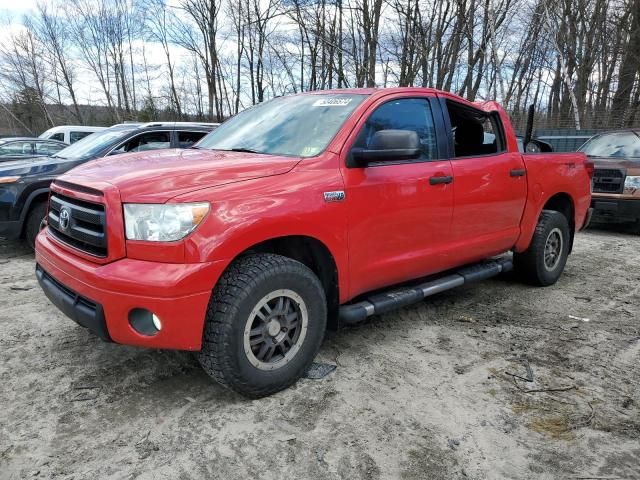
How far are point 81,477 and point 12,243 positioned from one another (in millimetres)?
5635

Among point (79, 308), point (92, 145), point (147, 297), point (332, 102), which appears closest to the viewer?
point (147, 297)

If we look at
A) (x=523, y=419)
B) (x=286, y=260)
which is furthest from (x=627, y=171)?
(x=286, y=260)

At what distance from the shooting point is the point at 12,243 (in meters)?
6.50

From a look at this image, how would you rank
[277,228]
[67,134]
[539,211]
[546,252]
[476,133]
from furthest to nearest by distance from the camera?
[67,134], [546,252], [539,211], [476,133], [277,228]

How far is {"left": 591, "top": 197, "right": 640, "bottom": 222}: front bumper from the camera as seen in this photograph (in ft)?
25.6

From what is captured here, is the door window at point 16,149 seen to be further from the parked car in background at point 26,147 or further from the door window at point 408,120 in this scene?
the door window at point 408,120

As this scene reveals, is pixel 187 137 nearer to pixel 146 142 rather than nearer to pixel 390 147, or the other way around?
pixel 146 142

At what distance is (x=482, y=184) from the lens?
3.84 metres

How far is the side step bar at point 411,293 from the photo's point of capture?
303 centimetres

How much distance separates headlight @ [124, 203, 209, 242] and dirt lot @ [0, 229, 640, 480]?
98cm

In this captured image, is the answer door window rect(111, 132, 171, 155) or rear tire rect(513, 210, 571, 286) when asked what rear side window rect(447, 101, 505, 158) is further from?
door window rect(111, 132, 171, 155)

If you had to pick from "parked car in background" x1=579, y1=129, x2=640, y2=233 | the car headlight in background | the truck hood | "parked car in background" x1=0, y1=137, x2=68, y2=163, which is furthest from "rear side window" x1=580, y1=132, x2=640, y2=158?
"parked car in background" x1=0, y1=137, x2=68, y2=163

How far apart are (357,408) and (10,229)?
4.95 meters

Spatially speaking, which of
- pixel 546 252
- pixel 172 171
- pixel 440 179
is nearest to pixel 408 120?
pixel 440 179
